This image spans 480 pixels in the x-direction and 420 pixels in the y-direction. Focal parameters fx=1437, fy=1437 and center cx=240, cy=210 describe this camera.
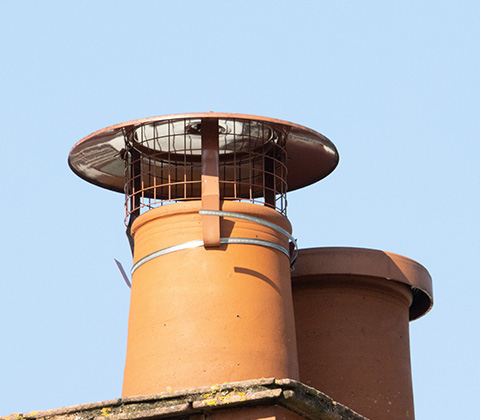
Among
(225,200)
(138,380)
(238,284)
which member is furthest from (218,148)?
(138,380)

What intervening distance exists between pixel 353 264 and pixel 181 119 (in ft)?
14.1

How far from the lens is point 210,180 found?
21578mm

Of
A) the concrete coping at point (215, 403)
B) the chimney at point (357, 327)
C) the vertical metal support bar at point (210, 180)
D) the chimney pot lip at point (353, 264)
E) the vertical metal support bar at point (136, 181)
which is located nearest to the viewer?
the concrete coping at point (215, 403)

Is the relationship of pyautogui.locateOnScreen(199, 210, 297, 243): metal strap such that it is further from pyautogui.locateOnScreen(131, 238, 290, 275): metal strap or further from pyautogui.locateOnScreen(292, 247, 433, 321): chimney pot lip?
pyautogui.locateOnScreen(292, 247, 433, 321): chimney pot lip

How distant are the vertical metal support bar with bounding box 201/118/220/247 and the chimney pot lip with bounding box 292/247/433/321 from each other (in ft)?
9.45

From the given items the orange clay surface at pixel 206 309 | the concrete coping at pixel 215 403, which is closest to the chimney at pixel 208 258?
the orange clay surface at pixel 206 309

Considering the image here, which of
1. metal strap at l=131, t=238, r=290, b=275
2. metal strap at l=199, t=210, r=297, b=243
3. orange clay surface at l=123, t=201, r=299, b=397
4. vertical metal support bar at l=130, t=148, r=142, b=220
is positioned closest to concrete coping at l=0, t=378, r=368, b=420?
orange clay surface at l=123, t=201, r=299, b=397

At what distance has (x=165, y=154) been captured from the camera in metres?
23.7

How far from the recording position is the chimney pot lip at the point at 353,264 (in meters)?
23.8

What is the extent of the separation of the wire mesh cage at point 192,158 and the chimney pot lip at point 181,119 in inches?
7.3

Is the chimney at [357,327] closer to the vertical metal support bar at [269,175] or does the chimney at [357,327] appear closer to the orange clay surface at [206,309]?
the vertical metal support bar at [269,175]

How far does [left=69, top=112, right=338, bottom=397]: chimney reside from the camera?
20.7 m

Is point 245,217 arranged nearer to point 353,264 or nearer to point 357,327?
point 353,264

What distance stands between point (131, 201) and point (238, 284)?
2.94 metres
